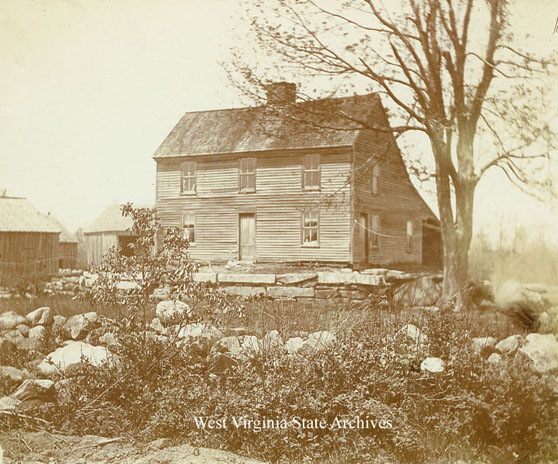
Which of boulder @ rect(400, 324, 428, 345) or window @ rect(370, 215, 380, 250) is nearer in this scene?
boulder @ rect(400, 324, 428, 345)

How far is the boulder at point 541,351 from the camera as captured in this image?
575cm

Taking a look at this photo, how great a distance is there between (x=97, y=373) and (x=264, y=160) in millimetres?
10945

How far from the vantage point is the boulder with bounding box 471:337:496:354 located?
243 inches

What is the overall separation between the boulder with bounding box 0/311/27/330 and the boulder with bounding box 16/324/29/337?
0.56ft

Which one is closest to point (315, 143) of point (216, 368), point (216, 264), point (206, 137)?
point (206, 137)

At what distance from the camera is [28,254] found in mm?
17141

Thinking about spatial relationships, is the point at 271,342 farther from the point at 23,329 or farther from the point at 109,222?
the point at 109,222

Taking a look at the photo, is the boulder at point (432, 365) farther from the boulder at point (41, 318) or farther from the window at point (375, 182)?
the window at point (375, 182)

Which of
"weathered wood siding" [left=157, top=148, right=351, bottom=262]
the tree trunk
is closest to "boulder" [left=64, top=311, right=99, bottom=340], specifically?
the tree trunk

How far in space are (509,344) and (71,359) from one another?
4963 mm

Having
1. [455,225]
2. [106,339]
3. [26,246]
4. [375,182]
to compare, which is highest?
[375,182]

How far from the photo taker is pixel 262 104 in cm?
912

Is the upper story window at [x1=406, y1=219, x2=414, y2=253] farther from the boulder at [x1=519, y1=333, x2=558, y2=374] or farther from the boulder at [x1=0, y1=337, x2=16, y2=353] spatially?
the boulder at [x1=0, y1=337, x2=16, y2=353]

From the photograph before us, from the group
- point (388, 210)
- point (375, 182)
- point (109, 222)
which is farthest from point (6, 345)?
point (388, 210)
